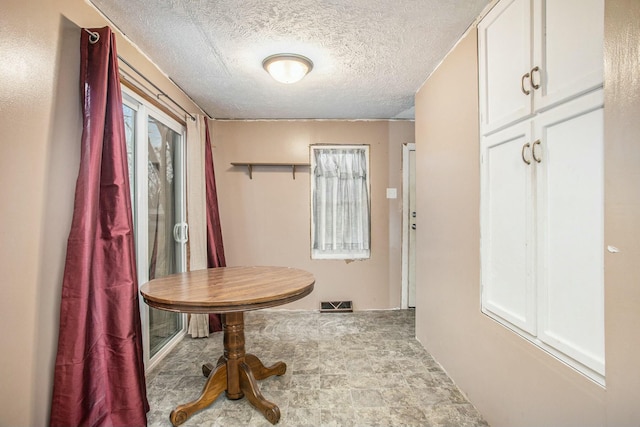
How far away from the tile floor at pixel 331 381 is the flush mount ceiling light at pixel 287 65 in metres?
2.18

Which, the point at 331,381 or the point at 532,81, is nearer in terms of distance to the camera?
the point at 532,81

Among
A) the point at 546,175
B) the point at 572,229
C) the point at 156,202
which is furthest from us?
the point at 156,202

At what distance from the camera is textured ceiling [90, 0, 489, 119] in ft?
5.13

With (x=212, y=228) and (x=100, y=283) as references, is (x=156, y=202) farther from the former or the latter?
(x=100, y=283)

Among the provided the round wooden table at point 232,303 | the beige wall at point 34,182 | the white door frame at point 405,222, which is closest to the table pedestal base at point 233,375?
the round wooden table at point 232,303

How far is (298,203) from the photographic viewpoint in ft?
11.6

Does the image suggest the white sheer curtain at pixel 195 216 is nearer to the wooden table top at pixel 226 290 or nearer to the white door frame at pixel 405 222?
the wooden table top at pixel 226 290

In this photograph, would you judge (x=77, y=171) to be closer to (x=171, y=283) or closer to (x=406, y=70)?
(x=171, y=283)

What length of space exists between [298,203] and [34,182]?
2.49m

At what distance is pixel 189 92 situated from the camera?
2705 mm

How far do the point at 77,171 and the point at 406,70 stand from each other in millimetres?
2266

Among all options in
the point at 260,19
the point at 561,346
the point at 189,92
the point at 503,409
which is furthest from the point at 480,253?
the point at 189,92

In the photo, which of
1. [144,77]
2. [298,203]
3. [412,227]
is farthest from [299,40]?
[412,227]

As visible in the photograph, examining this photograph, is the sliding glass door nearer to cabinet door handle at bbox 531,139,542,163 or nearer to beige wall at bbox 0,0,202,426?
beige wall at bbox 0,0,202,426
